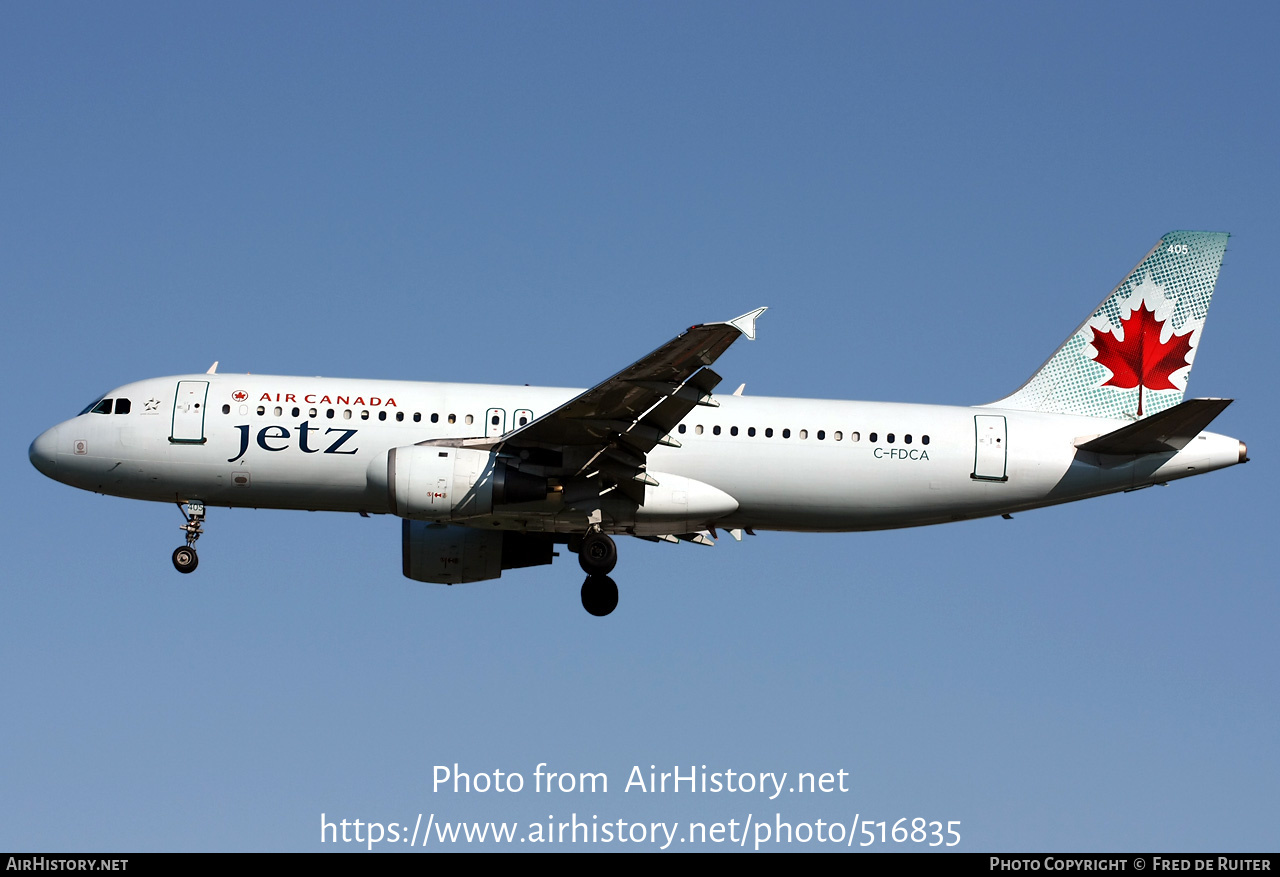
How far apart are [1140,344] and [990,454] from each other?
5.44m

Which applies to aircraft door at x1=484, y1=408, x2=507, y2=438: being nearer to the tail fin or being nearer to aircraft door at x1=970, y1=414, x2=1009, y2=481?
aircraft door at x1=970, y1=414, x2=1009, y2=481

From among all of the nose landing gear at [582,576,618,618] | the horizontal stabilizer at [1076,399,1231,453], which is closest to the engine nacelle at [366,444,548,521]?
the nose landing gear at [582,576,618,618]

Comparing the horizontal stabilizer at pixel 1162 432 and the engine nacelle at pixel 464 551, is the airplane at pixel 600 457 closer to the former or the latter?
the horizontal stabilizer at pixel 1162 432

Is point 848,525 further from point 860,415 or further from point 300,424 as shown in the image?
point 300,424

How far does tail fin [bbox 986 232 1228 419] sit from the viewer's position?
35344mm

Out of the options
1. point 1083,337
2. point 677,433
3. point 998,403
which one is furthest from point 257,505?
point 1083,337

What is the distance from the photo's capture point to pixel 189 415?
32.9m

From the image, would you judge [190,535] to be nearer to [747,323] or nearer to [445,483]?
[445,483]

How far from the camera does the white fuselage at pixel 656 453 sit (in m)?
32.4

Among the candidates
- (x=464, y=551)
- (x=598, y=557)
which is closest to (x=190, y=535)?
(x=464, y=551)

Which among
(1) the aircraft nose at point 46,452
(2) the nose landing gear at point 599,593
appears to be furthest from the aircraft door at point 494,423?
(1) the aircraft nose at point 46,452

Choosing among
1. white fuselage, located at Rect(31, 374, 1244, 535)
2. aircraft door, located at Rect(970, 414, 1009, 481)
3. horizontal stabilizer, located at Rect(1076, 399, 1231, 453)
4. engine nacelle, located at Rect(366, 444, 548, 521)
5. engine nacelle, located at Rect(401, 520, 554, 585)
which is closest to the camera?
engine nacelle, located at Rect(366, 444, 548, 521)

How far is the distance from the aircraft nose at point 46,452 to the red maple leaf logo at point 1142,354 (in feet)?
76.8

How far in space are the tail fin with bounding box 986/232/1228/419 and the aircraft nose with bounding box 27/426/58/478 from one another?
824 inches
